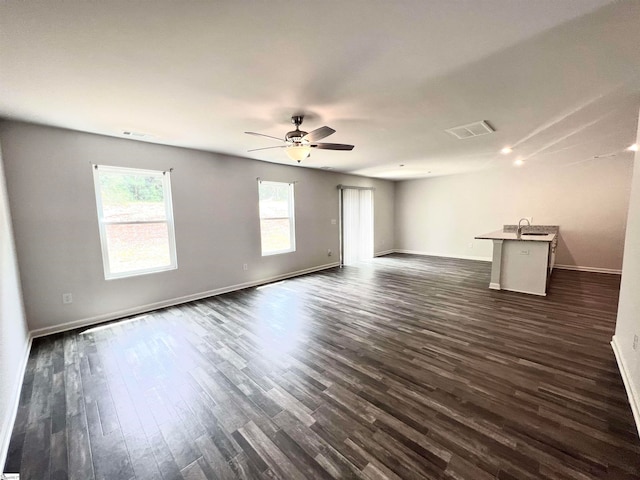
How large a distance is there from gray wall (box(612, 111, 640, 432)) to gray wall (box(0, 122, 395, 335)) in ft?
16.1

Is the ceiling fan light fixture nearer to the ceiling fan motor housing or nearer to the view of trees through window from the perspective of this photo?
the ceiling fan motor housing

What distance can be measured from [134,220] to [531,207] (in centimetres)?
832

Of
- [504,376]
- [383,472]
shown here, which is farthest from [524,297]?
[383,472]

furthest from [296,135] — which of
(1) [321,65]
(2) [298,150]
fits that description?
(1) [321,65]

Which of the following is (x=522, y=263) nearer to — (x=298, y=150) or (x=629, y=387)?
(x=629, y=387)

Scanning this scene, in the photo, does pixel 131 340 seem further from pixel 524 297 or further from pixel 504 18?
pixel 524 297

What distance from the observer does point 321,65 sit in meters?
1.86

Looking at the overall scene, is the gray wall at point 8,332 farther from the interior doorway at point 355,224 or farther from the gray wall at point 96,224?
the interior doorway at point 355,224

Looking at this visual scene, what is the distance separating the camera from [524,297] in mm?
4070

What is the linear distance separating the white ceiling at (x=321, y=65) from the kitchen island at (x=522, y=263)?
1.73 metres

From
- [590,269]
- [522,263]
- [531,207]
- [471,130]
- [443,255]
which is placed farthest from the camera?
[443,255]

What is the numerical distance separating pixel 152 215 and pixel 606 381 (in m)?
5.45

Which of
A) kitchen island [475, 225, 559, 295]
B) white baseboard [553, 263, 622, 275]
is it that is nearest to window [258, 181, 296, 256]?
kitchen island [475, 225, 559, 295]

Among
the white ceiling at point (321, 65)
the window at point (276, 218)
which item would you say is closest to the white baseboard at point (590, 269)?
the white ceiling at point (321, 65)
